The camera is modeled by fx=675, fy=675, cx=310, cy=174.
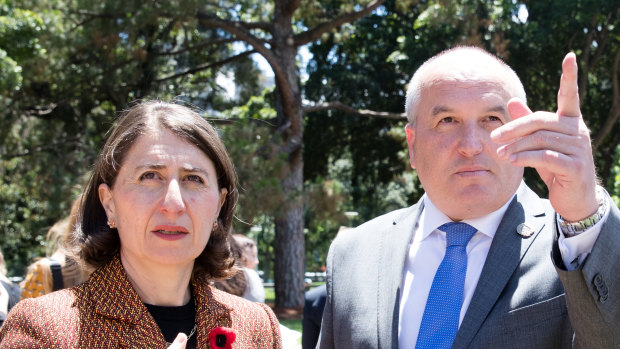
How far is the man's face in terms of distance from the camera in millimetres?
2354

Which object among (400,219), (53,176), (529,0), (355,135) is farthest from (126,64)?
(400,219)

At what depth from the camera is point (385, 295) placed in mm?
2455

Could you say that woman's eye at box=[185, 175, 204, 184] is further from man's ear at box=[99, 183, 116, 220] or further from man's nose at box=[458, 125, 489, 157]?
man's nose at box=[458, 125, 489, 157]

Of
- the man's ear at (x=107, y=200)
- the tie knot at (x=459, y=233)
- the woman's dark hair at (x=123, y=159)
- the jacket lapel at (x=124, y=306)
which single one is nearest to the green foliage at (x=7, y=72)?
the woman's dark hair at (x=123, y=159)

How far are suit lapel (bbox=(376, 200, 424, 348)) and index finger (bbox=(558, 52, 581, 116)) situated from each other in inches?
37.6

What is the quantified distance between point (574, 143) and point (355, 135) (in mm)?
20880

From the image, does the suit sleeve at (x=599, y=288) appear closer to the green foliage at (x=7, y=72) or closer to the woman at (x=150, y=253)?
the woman at (x=150, y=253)

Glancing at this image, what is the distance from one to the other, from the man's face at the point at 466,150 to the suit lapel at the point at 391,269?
0.74 ft

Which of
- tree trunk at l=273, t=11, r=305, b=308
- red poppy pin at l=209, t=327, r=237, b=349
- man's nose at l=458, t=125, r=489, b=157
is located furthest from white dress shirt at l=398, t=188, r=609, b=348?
tree trunk at l=273, t=11, r=305, b=308

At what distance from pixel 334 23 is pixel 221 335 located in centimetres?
1401

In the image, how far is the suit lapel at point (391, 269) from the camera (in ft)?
7.73

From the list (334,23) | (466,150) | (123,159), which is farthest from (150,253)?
(334,23)

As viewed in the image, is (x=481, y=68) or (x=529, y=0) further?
(x=529, y=0)

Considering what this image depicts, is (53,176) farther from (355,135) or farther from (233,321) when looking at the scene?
(233,321)
